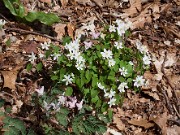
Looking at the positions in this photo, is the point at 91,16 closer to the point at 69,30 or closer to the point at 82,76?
the point at 69,30

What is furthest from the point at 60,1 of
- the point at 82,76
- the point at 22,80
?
the point at 82,76

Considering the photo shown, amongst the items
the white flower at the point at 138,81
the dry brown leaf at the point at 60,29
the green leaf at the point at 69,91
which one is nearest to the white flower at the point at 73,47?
the green leaf at the point at 69,91

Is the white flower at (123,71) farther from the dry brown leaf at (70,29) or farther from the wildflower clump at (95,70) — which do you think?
the dry brown leaf at (70,29)

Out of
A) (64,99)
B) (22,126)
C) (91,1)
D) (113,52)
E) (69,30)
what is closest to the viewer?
(22,126)

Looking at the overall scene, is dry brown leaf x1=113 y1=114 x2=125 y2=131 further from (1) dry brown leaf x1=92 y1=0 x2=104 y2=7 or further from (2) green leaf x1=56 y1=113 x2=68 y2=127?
(1) dry brown leaf x1=92 y1=0 x2=104 y2=7

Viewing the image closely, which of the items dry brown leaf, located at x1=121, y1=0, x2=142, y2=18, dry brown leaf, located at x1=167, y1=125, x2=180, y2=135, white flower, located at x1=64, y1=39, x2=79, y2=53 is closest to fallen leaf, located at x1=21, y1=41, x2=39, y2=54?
white flower, located at x1=64, y1=39, x2=79, y2=53

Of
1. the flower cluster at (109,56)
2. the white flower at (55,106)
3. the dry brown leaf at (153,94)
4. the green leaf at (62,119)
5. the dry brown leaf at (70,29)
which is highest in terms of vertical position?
the dry brown leaf at (70,29)
